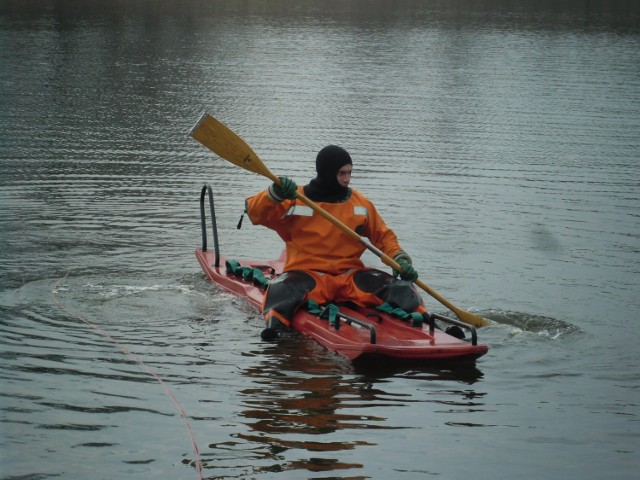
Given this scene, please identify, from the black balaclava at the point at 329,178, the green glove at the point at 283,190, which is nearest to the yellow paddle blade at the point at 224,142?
the black balaclava at the point at 329,178

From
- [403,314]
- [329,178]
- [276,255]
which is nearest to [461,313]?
[403,314]

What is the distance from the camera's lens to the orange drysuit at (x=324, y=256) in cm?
1044

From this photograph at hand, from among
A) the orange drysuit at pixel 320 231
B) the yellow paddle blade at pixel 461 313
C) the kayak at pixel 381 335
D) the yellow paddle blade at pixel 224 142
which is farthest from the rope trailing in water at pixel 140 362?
the yellow paddle blade at pixel 461 313

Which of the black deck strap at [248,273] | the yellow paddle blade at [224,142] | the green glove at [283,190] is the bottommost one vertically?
the black deck strap at [248,273]

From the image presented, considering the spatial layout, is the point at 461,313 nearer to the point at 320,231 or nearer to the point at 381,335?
the point at 381,335

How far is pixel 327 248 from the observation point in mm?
10742

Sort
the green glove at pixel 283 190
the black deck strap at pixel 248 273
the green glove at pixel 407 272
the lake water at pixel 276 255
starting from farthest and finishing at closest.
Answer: the black deck strap at pixel 248 273
the green glove at pixel 407 272
the green glove at pixel 283 190
the lake water at pixel 276 255

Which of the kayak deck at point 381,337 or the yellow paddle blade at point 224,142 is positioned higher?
the yellow paddle blade at point 224,142

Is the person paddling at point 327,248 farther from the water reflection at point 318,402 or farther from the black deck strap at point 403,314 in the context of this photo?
the water reflection at point 318,402

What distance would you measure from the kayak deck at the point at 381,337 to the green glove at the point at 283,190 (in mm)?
1034

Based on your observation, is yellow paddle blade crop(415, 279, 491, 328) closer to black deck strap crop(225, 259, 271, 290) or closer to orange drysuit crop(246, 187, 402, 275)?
orange drysuit crop(246, 187, 402, 275)

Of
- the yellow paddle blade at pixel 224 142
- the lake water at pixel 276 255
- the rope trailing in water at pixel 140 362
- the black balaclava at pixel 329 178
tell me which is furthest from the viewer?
the yellow paddle blade at pixel 224 142

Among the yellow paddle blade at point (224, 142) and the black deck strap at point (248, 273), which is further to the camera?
the black deck strap at point (248, 273)

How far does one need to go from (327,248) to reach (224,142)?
1597 millimetres
